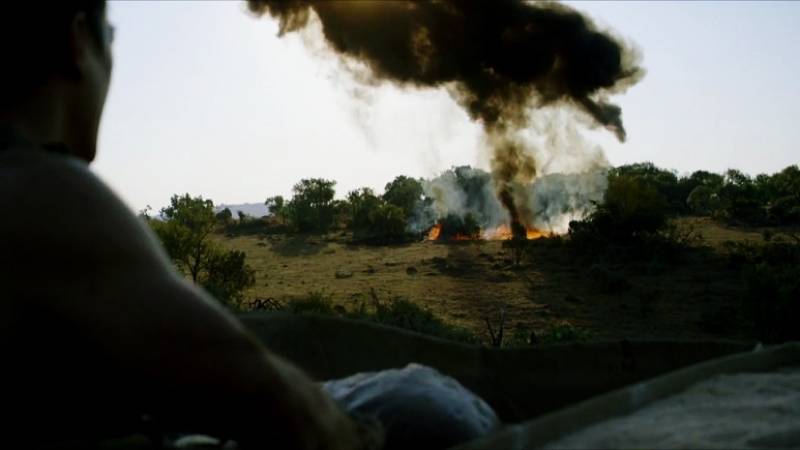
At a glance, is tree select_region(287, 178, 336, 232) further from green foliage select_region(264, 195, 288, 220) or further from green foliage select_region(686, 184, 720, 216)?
green foliage select_region(686, 184, 720, 216)

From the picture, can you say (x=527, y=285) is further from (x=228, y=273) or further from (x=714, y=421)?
(x=714, y=421)

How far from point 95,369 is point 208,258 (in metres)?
24.2

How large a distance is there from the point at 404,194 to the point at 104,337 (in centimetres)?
4465

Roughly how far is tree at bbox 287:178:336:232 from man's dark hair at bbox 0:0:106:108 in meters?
37.6

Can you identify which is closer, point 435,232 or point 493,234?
point 435,232

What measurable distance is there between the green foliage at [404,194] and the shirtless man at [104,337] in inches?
1621

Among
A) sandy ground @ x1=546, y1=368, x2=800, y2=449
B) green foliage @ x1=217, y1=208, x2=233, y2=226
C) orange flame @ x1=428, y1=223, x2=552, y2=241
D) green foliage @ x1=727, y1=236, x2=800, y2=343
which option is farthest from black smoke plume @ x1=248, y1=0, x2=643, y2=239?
sandy ground @ x1=546, y1=368, x2=800, y2=449

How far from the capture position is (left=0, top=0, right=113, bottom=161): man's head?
1.40 meters

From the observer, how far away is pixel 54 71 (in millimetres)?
1454

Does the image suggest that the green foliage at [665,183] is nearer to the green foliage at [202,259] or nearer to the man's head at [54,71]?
the green foliage at [202,259]

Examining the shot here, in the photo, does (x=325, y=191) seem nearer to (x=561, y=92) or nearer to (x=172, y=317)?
(x=561, y=92)

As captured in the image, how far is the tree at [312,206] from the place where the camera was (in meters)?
39.3

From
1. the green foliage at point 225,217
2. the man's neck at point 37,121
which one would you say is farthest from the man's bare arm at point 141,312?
the green foliage at point 225,217

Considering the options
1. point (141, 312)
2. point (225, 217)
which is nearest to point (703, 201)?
point (225, 217)
